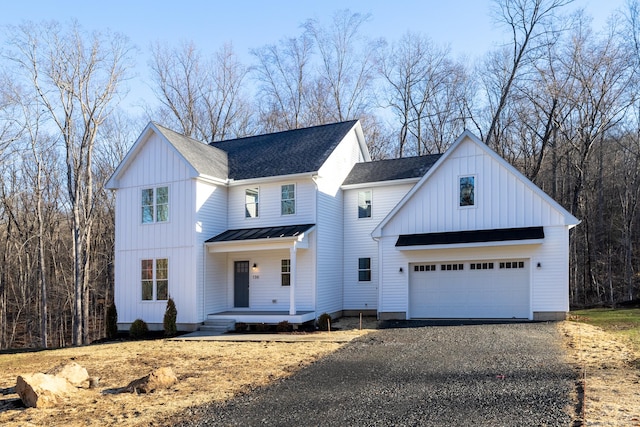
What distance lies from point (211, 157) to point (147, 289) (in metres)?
5.88

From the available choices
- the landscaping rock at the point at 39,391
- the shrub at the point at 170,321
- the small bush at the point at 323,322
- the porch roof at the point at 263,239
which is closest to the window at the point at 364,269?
the porch roof at the point at 263,239

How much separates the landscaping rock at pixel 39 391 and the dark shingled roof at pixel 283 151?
→ 39.9 feet

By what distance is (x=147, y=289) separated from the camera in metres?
19.1

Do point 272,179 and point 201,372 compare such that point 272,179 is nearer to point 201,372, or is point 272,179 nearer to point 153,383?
point 201,372

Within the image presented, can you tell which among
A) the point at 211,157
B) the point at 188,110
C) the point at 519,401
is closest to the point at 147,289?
the point at 211,157

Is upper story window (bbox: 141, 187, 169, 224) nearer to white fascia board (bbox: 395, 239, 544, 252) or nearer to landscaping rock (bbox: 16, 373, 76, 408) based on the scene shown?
white fascia board (bbox: 395, 239, 544, 252)

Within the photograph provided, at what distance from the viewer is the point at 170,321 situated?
17.8 m

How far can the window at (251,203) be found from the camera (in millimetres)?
20016

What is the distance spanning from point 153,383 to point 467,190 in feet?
40.9

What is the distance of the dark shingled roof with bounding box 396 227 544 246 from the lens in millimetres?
15961

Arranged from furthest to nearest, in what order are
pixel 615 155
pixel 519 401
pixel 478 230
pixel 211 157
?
1. pixel 615 155
2. pixel 211 157
3. pixel 478 230
4. pixel 519 401

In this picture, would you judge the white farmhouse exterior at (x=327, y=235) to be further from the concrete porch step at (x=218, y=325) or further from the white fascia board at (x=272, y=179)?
the concrete porch step at (x=218, y=325)

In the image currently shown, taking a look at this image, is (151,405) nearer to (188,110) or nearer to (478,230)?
(478,230)

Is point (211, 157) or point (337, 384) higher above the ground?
point (211, 157)
